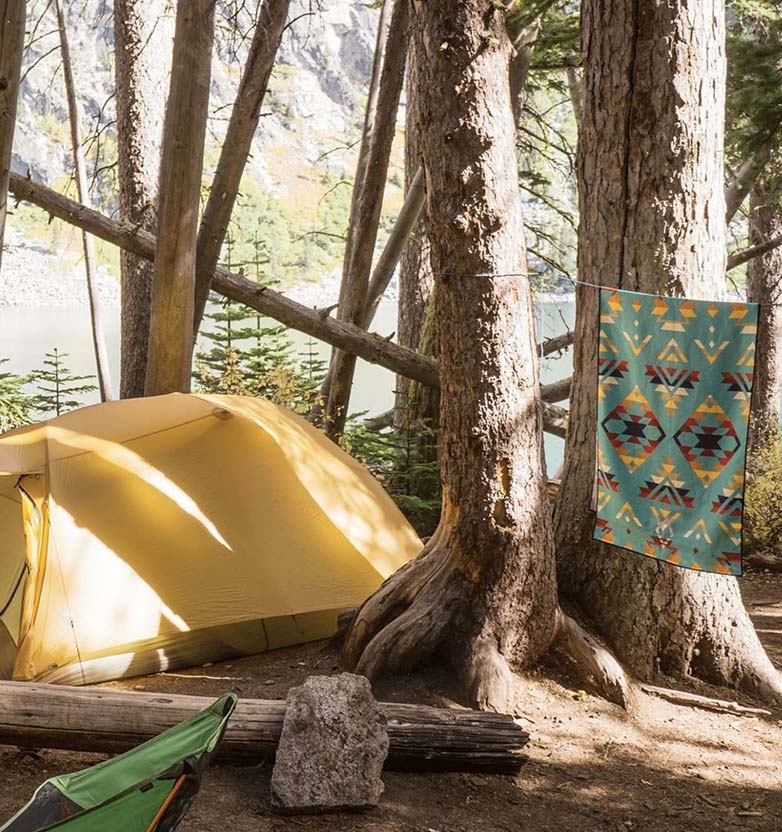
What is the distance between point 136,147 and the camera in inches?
296

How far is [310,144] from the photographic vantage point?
66625mm

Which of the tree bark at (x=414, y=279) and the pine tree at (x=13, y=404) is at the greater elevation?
the tree bark at (x=414, y=279)

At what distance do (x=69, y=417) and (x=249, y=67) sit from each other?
292 cm

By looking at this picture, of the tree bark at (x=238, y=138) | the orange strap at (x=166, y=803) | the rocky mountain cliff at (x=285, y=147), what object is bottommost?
the orange strap at (x=166, y=803)

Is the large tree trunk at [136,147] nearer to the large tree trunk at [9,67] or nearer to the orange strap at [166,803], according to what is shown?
the large tree trunk at [9,67]

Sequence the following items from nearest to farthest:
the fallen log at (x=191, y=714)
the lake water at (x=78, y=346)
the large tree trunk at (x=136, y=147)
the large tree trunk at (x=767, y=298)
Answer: the fallen log at (x=191, y=714)
the large tree trunk at (x=136, y=147)
the large tree trunk at (x=767, y=298)
the lake water at (x=78, y=346)

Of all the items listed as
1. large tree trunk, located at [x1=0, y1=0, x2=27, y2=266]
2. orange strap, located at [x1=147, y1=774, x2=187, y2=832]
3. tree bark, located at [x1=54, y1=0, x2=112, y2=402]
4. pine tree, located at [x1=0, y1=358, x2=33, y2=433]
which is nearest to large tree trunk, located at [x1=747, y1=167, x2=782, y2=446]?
large tree trunk, located at [x1=0, y1=0, x2=27, y2=266]

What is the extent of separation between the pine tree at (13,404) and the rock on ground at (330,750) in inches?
254

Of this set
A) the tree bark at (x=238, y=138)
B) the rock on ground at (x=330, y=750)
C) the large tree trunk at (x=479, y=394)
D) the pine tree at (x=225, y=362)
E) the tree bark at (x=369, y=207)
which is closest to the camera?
the rock on ground at (x=330, y=750)

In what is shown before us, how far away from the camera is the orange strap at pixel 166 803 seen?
2067 mm

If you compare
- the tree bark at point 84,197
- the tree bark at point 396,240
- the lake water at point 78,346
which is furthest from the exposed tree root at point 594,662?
the lake water at point 78,346

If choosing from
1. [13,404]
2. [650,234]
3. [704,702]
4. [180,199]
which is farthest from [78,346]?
[704,702]

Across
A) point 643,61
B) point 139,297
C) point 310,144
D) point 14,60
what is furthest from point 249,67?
point 310,144

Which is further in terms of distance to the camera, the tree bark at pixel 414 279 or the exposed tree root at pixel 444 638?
the tree bark at pixel 414 279
